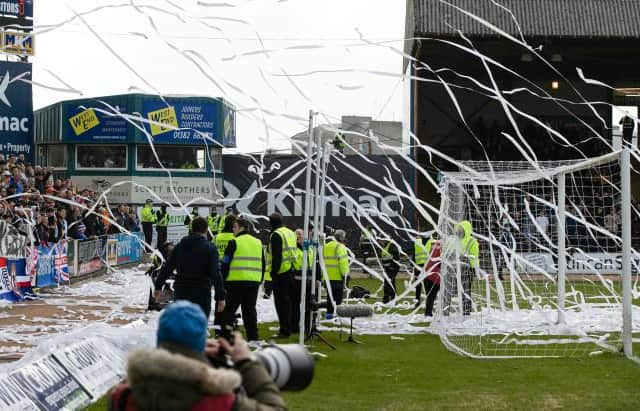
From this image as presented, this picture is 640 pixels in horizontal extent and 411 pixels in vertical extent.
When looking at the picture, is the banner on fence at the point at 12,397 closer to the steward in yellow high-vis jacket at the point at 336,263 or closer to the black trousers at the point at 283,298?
the black trousers at the point at 283,298

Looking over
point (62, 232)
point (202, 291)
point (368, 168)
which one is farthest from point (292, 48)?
point (368, 168)

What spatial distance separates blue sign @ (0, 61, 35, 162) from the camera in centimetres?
3156

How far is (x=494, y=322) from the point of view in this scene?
1584 centimetres

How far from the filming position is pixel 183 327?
372 centimetres

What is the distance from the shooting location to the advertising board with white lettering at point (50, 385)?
7.95m

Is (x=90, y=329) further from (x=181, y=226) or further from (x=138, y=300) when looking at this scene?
(x=181, y=226)

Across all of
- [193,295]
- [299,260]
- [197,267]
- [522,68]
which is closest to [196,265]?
[197,267]

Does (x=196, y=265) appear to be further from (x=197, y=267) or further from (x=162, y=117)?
(x=162, y=117)

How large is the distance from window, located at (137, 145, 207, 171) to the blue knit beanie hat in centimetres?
3619

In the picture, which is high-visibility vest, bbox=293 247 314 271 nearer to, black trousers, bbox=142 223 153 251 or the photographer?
the photographer

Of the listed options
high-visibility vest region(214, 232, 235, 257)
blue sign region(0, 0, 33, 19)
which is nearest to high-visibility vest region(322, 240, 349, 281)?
high-visibility vest region(214, 232, 235, 257)

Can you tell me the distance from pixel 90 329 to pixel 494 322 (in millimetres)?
7583

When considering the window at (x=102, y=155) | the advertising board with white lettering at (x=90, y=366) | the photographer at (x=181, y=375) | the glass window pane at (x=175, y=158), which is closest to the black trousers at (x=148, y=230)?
the glass window pane at (x=175, y=158)

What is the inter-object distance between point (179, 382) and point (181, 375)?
4 cm
